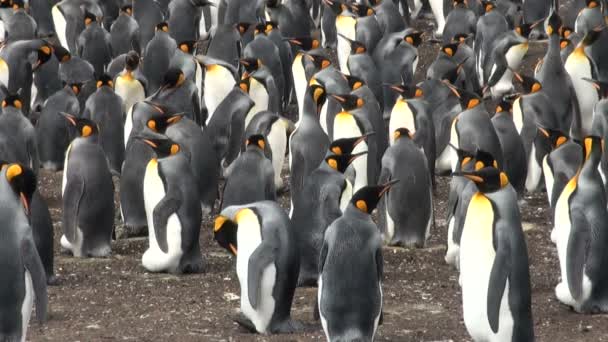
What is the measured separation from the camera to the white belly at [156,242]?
9094 millimetres

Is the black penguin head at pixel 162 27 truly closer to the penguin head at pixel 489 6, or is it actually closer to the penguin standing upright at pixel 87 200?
the penguin head at pixel 489 6

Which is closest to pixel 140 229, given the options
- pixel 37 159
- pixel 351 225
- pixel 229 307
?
pixel 37 159

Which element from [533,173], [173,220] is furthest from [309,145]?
[533,173]

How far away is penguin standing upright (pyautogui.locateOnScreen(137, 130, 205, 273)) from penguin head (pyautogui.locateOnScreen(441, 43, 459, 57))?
14.9ft

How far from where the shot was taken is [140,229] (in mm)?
10312

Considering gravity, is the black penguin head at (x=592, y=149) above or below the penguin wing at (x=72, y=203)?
above

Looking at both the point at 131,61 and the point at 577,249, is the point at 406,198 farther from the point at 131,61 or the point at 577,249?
the point at 131,61

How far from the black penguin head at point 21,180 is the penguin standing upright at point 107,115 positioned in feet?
14.1

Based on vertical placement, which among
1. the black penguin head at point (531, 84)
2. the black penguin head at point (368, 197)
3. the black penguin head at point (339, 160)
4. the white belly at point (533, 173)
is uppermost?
the black penguin head at point (368, 197)

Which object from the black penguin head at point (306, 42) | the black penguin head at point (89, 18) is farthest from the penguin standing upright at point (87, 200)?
the black penguin head at point (89, 18)

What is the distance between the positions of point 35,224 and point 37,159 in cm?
250

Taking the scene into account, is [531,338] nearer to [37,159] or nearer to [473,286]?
[473,286]

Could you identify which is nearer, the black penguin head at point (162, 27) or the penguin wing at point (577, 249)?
the penguin wing at point (577, 249)

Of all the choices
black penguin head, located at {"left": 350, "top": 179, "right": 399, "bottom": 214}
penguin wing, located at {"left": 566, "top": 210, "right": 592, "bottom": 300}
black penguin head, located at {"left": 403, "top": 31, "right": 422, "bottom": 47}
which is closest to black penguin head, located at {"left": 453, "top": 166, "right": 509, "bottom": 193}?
black penguin head, located at {"left": 350, "top": 179, "right": 399, "bottom": 214}
